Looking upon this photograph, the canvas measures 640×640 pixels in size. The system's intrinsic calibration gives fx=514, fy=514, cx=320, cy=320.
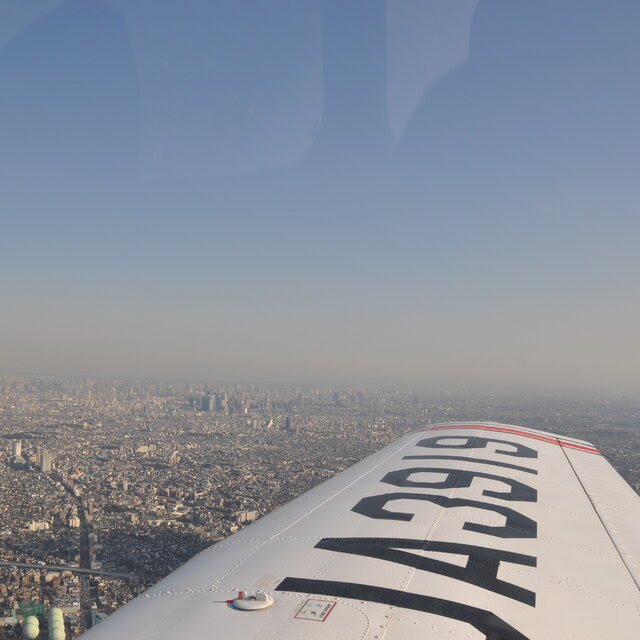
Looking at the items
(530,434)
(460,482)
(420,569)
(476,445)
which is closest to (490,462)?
(476,445)

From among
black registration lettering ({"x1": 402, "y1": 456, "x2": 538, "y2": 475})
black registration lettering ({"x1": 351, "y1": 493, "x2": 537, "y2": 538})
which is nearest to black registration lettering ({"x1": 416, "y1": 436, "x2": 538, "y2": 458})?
black registration lettering ({"x1": 402, "y1": 456, "x2": 538, "y2": 475})

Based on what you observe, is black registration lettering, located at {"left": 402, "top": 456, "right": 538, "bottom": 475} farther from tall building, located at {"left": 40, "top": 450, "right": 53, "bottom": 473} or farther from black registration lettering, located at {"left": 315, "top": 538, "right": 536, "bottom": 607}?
tall building, located at {"left": 40, "top": 450, "right": 53, "bottom": 473}

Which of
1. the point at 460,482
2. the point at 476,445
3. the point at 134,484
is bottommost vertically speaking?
the point at 134,484

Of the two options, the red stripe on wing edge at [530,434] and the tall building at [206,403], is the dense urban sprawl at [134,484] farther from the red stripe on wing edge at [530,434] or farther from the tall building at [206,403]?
the tall building at [206,403]

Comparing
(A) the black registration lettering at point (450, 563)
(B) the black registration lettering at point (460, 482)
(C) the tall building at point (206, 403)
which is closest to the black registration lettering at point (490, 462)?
(B) the black registration lettering at point (460, 482)

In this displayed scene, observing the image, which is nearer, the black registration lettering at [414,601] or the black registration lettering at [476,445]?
the black registration lettering at [414,601]

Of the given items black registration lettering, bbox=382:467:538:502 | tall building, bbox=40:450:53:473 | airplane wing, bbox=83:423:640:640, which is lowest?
tall building, bbox=40:450:53:473

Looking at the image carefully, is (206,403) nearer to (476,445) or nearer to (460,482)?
(476,445)

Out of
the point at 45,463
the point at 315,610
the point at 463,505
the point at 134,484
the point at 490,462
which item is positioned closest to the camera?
the point at 315,610
